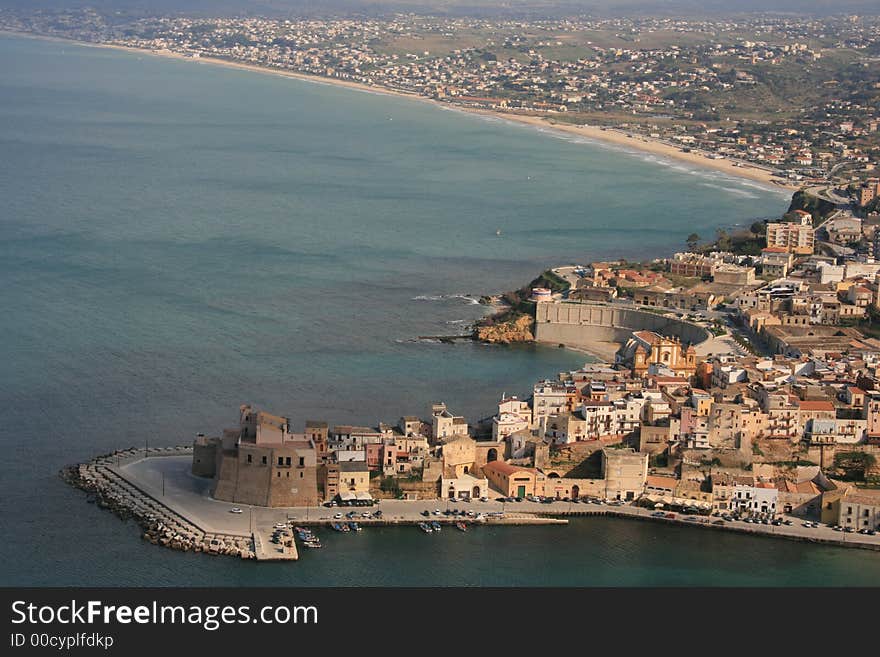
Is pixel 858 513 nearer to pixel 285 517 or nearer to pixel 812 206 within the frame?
pixel 285 517

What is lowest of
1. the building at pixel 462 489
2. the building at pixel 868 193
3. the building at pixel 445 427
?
the building at pixel 462 489

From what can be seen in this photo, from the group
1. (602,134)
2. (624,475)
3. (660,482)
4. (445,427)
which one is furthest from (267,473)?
(602,134)

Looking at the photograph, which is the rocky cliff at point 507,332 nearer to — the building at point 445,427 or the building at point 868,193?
the building at point 445,427

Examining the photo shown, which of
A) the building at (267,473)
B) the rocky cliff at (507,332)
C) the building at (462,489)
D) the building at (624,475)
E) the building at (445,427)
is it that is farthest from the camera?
the rocky cliff at (507,332)

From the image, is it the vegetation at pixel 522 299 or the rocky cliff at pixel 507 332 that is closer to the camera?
the rocky cliff at pixel 507 332

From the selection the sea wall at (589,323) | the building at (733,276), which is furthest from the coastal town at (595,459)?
the building at (733,276)

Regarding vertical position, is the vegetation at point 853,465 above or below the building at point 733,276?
below
